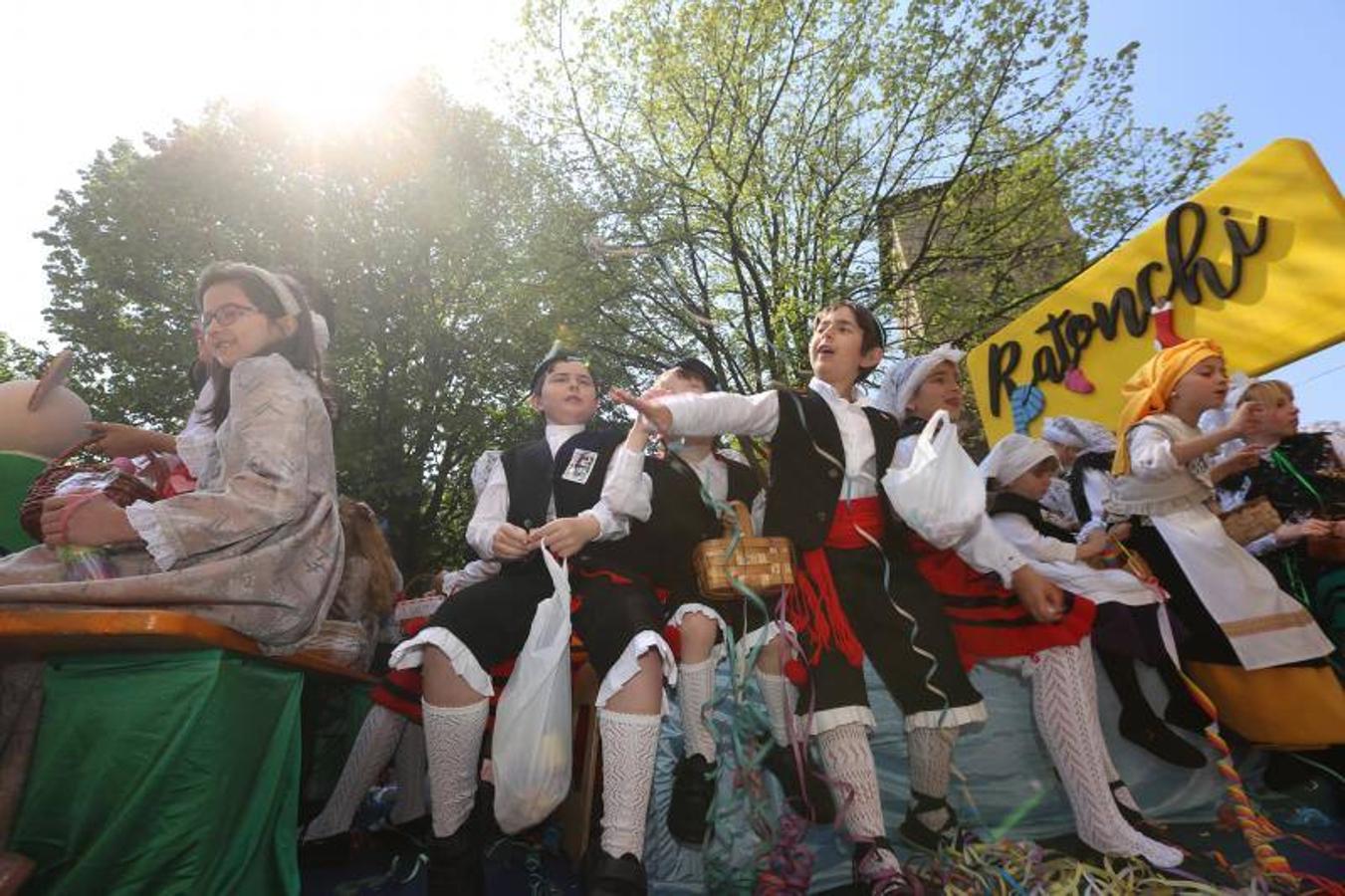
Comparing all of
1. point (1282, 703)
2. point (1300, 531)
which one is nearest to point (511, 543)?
point (1282, 703)

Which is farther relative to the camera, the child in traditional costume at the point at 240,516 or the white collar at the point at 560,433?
the white collar at the point at 560,433

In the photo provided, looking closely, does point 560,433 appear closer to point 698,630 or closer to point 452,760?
point 698,630

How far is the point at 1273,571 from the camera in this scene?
305 cm

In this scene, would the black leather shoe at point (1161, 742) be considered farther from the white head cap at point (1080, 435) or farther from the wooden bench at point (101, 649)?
the wooden bench at point (101, 649)

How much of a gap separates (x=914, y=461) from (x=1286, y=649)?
1.78 metres

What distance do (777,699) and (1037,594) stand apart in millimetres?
912

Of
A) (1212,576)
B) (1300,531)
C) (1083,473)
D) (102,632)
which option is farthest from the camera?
(1083,473)

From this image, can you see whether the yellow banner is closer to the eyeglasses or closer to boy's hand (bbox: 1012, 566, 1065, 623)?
boy's hand (bbox: 1012, 566, 1065, 623)

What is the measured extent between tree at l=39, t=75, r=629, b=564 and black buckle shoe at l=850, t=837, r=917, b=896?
959 centimetres

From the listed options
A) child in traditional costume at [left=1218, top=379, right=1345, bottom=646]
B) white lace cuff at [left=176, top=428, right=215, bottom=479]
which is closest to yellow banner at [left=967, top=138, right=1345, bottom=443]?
child in traditional costume at [left=1218, top=379, right=1345, bottom=646]

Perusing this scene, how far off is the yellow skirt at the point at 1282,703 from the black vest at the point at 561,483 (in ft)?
8.11

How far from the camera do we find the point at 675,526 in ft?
8.79

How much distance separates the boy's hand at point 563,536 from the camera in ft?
6.77

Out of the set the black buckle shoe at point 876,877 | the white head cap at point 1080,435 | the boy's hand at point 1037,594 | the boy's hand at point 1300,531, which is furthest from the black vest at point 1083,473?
the black buckle shoe at point 876,877
